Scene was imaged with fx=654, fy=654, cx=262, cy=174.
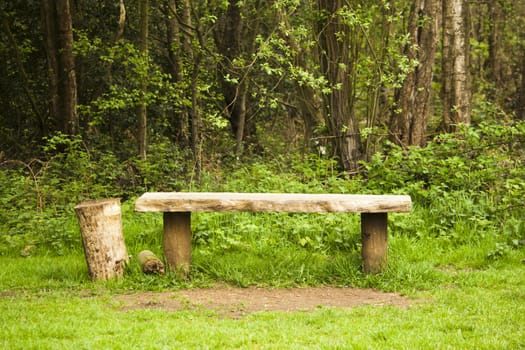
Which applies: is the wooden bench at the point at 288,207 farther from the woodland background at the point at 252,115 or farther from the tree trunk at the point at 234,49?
the tree trunk at the point at 234,49

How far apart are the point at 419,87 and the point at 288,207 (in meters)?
5.86

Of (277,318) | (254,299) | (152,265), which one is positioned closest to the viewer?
(277,318)

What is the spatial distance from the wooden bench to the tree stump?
15.6 inches

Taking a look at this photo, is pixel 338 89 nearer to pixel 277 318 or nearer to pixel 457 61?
pixel 457 61

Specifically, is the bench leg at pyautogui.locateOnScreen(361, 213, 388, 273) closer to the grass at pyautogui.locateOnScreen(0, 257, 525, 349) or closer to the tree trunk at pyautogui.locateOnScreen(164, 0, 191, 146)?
the grass at pyautogui.locateOnScreen(0, 257, 525, 349)

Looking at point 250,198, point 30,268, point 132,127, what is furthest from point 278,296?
point 132,127

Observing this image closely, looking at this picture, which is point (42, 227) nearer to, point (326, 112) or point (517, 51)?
point (326, 112)

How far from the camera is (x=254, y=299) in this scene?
657cm

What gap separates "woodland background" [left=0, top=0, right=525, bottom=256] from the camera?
9.73 metres

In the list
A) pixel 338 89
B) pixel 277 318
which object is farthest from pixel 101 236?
pixel 338 89

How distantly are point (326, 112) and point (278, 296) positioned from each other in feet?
19.8

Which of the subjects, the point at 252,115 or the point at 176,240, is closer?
the point at 176,240

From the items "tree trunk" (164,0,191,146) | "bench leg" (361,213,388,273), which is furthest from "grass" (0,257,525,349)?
"tree trunk" (164,0,191,146)

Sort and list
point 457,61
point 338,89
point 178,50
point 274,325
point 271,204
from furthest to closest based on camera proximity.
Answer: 1. point 178,50
2. point 457,61
3. point 338,89
4. point 271,204
5. point 274,325
